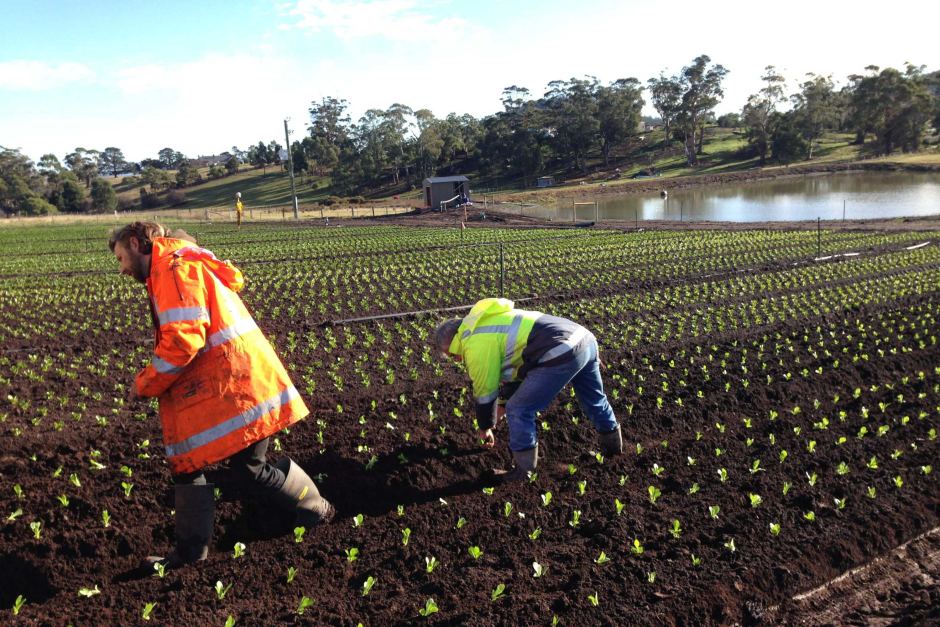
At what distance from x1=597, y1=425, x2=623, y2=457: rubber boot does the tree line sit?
238 ft

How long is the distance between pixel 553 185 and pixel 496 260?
5750 cm

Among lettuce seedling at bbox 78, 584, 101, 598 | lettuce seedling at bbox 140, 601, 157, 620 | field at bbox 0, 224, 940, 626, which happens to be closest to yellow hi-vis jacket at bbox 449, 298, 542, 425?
field at bbox 0, 224, 940, 626

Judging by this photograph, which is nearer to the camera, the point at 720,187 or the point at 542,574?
the point at 542,574

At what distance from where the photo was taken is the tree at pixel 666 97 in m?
83.1

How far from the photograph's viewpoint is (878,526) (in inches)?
172

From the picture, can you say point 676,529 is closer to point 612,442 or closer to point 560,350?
point 612,442

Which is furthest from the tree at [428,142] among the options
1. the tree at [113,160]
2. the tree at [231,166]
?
the tree at [113,160]

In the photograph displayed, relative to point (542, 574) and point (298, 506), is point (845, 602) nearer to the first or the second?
point (542, 574)

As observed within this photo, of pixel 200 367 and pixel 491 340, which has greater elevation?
pixel 200 367

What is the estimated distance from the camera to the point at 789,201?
4328 cm

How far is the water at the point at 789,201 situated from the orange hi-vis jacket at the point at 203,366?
2855 cm

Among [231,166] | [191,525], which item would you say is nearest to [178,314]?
[191,525]

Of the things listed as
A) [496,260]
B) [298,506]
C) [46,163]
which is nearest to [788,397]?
[298,506]

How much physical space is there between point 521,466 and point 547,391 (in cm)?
74
